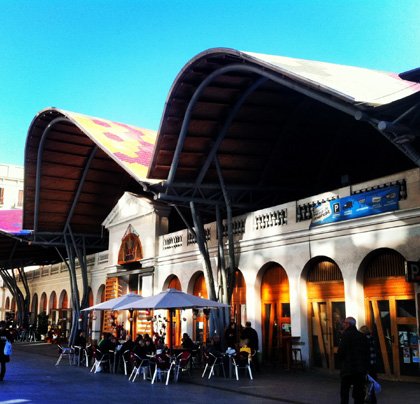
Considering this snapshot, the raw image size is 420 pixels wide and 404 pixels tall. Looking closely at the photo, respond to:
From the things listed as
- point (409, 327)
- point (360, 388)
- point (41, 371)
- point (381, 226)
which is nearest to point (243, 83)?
point (381, 226)

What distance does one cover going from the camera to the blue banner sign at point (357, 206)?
50.8ft

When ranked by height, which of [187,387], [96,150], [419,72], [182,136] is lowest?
[187,387]

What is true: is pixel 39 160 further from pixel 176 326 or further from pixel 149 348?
pixel 149 348

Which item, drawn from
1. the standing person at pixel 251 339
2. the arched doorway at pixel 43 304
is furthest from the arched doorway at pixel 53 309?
the standing person at pixel 251 339

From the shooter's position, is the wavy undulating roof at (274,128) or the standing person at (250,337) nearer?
the wavy undulating roof at (274,128)

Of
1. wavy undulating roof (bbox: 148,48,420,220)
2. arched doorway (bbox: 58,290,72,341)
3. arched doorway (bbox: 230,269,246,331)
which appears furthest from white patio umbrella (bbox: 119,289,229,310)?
arched doorway (bbox: 58,290,72,341)

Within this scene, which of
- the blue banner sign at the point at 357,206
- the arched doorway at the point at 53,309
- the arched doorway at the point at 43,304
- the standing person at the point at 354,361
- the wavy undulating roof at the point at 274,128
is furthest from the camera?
the arched doorway at the point at 43,304

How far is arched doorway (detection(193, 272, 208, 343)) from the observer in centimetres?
2388

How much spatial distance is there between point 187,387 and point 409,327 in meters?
6.32

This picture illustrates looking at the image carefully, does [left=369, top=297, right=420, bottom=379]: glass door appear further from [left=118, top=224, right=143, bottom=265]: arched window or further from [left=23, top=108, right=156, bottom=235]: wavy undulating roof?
[left=118, top=224, right=143, bottom=265]: arched window

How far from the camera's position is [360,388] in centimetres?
949

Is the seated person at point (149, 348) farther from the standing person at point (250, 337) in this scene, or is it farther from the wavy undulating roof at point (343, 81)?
the wavy undulating roof at point (343, 81)

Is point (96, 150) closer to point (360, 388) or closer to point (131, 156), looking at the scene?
point (131, 156)

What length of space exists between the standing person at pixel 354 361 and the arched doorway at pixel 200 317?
1434 centimetres
